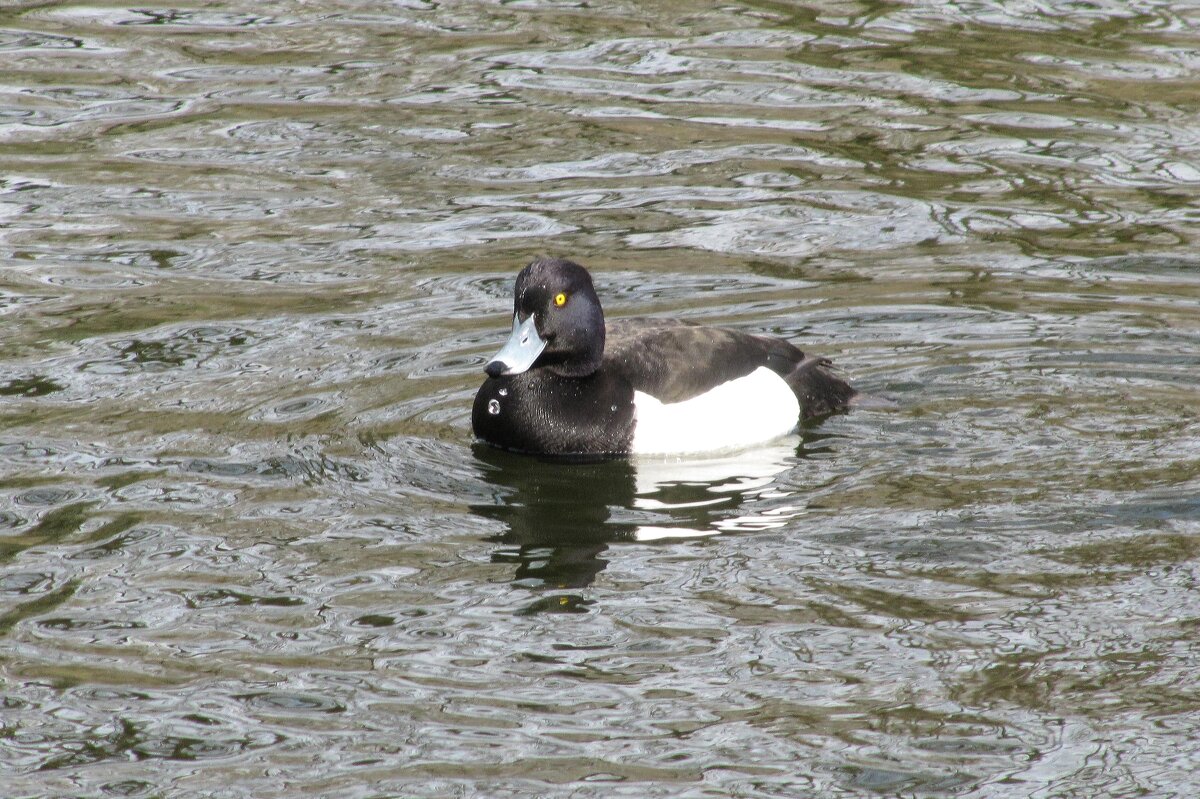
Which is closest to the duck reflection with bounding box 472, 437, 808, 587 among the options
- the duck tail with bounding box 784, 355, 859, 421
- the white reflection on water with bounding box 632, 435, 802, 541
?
the white reflection on water with bounding box 632, 435, 802, 541

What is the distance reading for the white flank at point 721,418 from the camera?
851 cm

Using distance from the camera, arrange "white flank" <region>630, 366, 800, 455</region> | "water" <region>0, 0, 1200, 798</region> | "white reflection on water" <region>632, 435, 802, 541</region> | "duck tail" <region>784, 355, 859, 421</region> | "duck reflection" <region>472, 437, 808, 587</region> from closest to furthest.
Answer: "water" <region>0, 0, 1200, 798</region>, "duck reflection" <region>472, 437, 808, 587</region>, "white reflection on water" <region>632, 435, 802, 541</region>, "white flank" <region>630, 366, 800, 455</region>, "duck tail" <region>784, 355, 859, 421</region>

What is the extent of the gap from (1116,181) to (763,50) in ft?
12.3

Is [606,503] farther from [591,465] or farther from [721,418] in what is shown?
[721,418]

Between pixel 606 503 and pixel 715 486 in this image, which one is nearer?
pixel 606 503

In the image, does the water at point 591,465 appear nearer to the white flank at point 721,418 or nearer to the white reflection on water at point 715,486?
the white reflection on water at point 715,486

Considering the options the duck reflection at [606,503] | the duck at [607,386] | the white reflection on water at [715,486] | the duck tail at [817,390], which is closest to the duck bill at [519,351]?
the duck at [607,386]

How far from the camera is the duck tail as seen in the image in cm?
899

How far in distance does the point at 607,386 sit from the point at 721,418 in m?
0.59

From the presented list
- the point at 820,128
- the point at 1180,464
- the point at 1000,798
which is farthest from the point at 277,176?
the point at 1000,798

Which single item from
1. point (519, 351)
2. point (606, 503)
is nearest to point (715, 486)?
point (606, 503)

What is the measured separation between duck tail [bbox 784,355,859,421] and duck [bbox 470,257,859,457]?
4.9 inches

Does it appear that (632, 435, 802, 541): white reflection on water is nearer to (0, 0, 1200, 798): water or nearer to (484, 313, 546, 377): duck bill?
(0, 0, 1200, 798): water

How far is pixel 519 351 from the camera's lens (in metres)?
8.31
